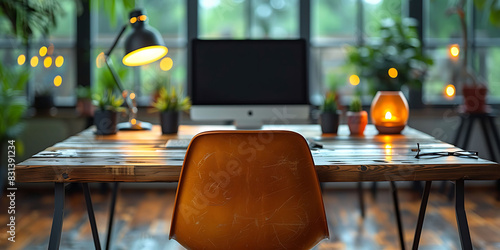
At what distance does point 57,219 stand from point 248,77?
1191mm

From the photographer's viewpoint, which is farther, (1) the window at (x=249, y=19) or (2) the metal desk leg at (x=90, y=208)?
(1) the window at (x=249, y=19)

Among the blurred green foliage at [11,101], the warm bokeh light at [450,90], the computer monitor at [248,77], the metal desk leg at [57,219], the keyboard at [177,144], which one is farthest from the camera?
the blurred green foliage at [11,101]

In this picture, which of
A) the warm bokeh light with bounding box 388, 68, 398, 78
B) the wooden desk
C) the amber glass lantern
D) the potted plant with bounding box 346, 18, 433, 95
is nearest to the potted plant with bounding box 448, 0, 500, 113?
the potted plant with bounding box 346, 18, 433, 95

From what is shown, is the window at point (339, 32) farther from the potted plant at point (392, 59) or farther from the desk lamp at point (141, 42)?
the desk lamp at point (141, 42)

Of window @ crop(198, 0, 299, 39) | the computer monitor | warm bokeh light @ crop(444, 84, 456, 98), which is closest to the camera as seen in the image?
warm bokeh light @ crop(444, 84, 456, 98)

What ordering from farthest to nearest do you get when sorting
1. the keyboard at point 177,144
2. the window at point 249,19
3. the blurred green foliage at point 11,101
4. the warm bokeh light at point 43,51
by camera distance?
the window at point 249,19 < the warm bokeh light at point 43,51 < the blurred green foliage at point 11,101 < the keyboard at point 177,144

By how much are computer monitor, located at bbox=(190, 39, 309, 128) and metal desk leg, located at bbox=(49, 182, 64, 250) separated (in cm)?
94

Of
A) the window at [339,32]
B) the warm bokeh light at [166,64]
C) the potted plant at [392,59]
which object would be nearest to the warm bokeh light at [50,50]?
the warm bokeh light at [166,64]

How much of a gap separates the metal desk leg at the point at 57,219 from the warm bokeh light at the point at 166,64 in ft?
8.85

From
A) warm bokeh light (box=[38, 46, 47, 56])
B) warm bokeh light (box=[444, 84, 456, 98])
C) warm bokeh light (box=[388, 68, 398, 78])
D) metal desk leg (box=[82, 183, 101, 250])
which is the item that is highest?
warm bokeh light (box=[38, 46, 47, 56])

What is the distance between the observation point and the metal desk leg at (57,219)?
1.73m

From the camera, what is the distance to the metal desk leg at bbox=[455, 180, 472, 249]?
1.75 meters

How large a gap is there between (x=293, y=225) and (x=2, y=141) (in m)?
2.96

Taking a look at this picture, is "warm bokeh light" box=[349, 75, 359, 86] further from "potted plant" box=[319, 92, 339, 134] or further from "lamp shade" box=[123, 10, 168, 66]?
"lamp shade" box=[123, 10, 168, 66]
